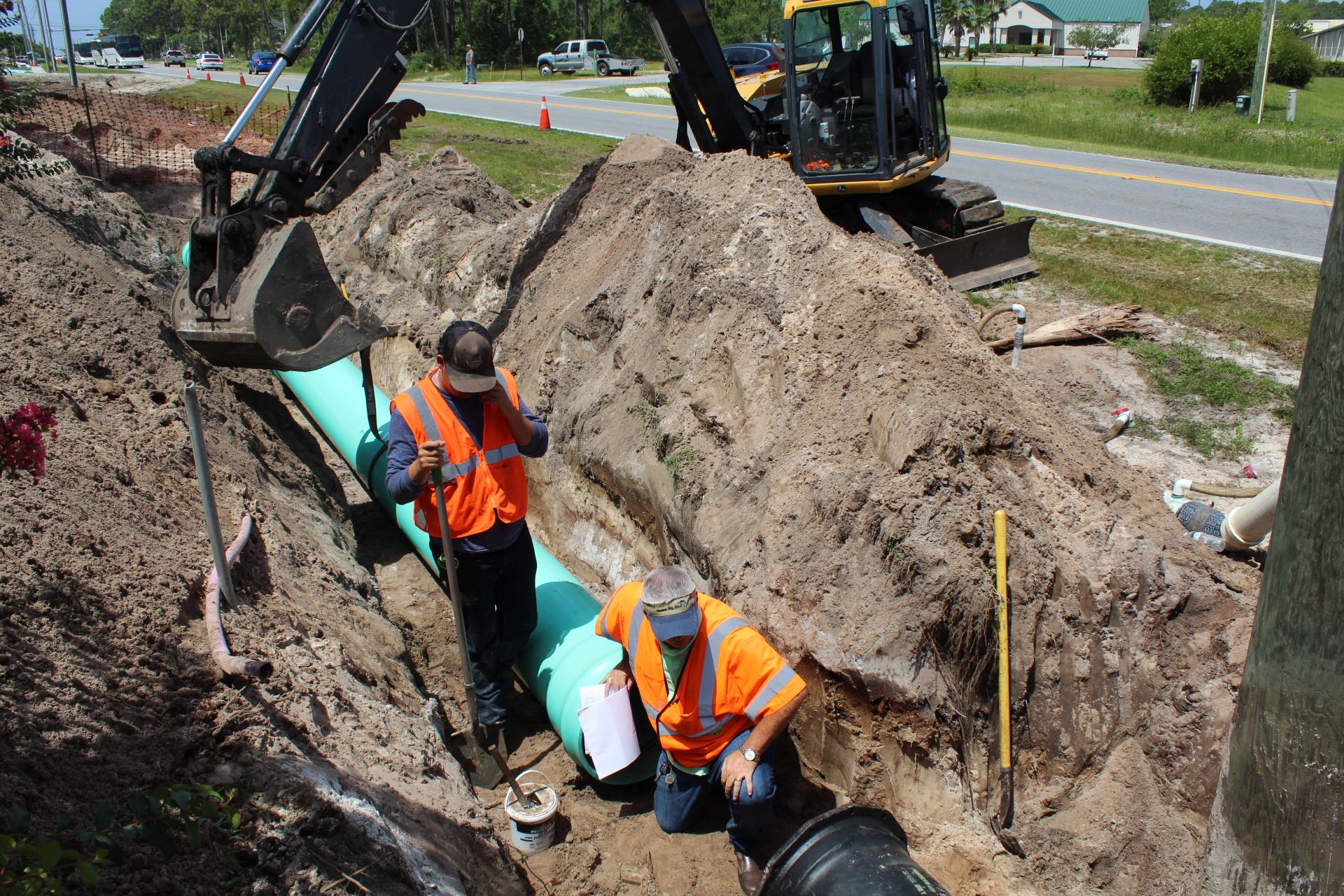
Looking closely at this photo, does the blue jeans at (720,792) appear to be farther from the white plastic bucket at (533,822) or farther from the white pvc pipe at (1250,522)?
the white pvc pipe at (1250,522)

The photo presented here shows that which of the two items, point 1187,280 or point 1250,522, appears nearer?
point 1250,522

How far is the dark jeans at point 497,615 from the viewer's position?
196 inches

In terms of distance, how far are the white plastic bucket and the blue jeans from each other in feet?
1.58

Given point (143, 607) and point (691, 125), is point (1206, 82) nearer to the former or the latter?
point (691, 125)

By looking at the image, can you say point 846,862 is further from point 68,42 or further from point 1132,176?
point 68,42

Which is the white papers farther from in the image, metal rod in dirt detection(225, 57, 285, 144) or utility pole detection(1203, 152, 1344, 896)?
metal rod in dirt detection(225, 57, 285, 144)

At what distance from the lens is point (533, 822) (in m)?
4.34

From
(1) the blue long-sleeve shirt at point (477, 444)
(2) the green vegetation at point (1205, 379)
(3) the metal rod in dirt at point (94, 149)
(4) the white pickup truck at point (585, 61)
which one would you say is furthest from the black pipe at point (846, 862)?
(4) the white pickup truck at point (585, 61)

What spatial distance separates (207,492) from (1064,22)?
281ft

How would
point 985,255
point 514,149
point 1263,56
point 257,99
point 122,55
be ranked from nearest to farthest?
1. point 257,99
2. point 985,255
3. point 514,149
4. point 1263,56
5. point 122,55

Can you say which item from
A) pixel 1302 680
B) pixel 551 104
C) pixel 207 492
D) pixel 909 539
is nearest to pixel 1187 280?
pixel 909 539

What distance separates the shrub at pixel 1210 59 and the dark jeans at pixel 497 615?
31.8 m

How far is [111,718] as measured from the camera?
347cm

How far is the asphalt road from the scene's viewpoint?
1272 cm
